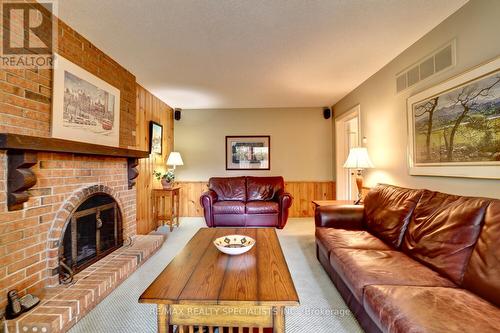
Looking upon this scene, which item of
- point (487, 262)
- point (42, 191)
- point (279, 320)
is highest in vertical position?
point (42, 191)

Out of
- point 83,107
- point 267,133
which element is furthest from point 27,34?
point 267,133

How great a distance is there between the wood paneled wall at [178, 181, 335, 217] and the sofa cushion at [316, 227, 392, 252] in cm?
252

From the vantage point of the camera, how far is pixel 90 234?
2176mm

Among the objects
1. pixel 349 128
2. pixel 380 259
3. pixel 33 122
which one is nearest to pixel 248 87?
pixel 349 128

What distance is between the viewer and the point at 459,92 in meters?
1.79

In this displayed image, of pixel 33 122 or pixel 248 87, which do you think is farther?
pixel 248 87

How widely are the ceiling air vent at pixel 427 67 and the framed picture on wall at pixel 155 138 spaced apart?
3.68 metres

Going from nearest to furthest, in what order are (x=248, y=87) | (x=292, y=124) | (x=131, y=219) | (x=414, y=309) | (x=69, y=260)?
1. (x=414, y=309)
2. (x=69, y=260)
3. (x=131, y=219)
4. (x=248, y=87)
5. (x=292, y=124)

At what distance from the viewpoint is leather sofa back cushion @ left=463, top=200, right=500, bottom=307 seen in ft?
3.87

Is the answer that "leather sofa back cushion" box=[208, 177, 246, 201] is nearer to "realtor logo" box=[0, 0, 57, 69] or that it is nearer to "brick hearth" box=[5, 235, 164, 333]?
"brick hearth" box=[5, 235, 164, 333]

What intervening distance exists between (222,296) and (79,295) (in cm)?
128

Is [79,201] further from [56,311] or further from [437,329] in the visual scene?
[437,329]

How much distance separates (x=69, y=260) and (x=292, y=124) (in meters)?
4.32

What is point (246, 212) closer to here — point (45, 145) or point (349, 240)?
point (349, 240)
